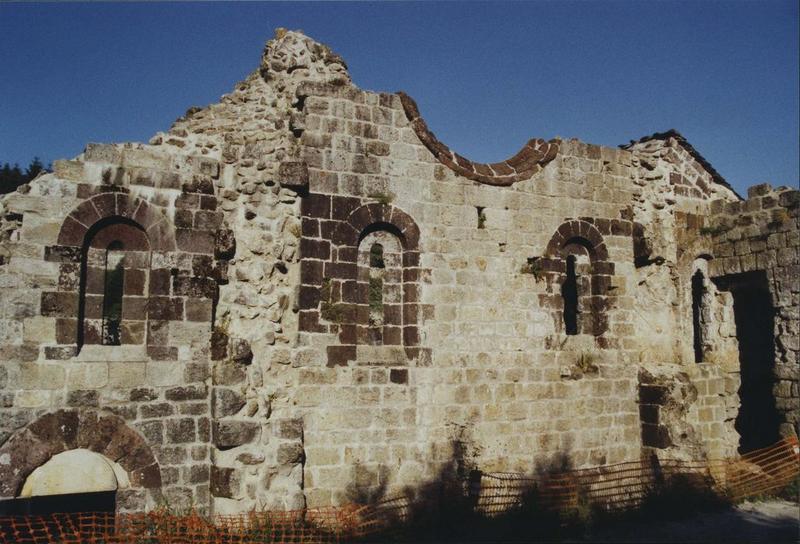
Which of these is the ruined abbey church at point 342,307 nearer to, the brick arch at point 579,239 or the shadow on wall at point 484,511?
the brick arch at point 579,239

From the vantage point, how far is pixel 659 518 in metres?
9.57

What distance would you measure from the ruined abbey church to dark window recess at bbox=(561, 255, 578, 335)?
0.33 ft

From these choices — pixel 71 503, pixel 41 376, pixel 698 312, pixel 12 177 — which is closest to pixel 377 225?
pixel 41 376

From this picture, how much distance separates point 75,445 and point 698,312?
1118cm

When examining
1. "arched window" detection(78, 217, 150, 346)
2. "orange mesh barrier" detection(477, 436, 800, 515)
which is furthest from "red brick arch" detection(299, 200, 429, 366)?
"orange mesh barrier" detection(477, 436, 800, 515)

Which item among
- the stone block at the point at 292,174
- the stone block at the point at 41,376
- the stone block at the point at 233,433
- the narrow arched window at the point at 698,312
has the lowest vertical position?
the stone block at the point at 233,433

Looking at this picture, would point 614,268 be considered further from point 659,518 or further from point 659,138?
point 659,518

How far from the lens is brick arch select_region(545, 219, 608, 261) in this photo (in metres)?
10.7

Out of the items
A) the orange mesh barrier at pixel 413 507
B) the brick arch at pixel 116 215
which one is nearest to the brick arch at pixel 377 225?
the brick arch at pixel 116 215

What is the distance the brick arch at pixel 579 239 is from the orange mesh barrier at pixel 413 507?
3568mm

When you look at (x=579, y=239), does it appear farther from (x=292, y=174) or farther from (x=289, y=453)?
(x=289, y=453)

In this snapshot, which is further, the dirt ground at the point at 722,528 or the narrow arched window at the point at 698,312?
the narrow arched window at the point at 698,312

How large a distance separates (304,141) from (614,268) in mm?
5960

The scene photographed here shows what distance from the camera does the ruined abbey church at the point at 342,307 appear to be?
7484 millimetres
